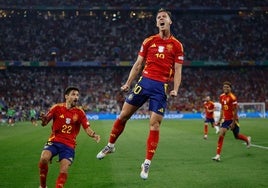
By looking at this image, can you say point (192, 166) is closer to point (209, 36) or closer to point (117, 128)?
point (117, 128)

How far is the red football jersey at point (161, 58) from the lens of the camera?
8.20 metres

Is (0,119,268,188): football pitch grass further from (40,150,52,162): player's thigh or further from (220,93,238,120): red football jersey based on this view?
(220,93,238,120): red football jersey

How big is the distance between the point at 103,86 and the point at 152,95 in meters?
48.5

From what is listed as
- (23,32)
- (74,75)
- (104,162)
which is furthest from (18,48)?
(104,162)

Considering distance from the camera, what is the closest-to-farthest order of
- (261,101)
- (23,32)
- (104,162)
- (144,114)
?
(104,162)
(144,114)
(261,101)
(23,32)

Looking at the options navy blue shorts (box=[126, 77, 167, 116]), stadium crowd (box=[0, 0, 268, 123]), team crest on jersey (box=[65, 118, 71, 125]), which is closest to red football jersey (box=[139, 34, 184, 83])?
navy blue shorts (box=[126, 77, 167, 116])

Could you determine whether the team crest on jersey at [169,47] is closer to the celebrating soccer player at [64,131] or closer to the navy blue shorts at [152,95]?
the navy blue shorts at [152,95]

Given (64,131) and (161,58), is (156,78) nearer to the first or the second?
(161,58)

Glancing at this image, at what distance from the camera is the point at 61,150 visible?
26.2ft

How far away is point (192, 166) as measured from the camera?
11891 millimetres

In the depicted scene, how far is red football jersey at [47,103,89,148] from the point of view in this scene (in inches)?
320

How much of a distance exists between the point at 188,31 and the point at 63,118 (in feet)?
183

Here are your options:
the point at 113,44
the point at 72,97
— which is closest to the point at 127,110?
the point at 72,97

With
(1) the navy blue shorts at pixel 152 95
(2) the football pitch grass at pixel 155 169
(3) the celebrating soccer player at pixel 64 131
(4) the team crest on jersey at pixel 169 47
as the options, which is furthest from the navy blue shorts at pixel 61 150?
(4) the team crest on jersey at pixel 169 47
